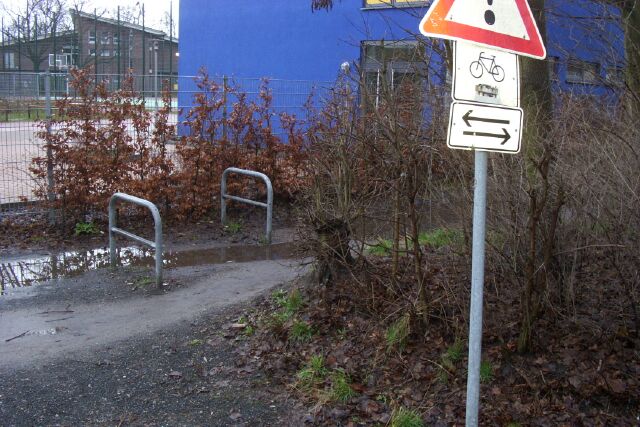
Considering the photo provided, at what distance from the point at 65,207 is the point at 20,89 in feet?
5.92

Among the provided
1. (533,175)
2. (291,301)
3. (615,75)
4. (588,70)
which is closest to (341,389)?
A: (291,301)

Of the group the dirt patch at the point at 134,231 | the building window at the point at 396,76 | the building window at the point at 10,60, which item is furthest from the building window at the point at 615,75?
the building window at the point at 10,60

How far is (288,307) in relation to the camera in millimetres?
5891

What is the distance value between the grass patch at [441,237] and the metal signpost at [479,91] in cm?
167

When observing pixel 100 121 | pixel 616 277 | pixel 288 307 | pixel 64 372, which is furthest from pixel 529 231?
pixel 100 121

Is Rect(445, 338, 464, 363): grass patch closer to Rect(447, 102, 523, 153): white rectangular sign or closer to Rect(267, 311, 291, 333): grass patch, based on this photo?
Rect(267, 311, 291, 333): grass patch

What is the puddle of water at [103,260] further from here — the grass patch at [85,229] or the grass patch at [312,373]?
the grass patch at [312,373]

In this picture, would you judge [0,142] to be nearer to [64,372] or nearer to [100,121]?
[100,121]

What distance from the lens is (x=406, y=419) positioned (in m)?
4.11

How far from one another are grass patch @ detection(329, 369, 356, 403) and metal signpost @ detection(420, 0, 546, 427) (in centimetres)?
130

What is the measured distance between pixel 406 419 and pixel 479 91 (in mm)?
1928

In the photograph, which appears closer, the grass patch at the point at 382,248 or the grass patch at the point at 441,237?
the grass patch at the point at 441,237

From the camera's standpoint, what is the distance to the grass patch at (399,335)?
4879 mm

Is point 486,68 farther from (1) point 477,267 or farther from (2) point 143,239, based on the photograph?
(2) point 143,239
